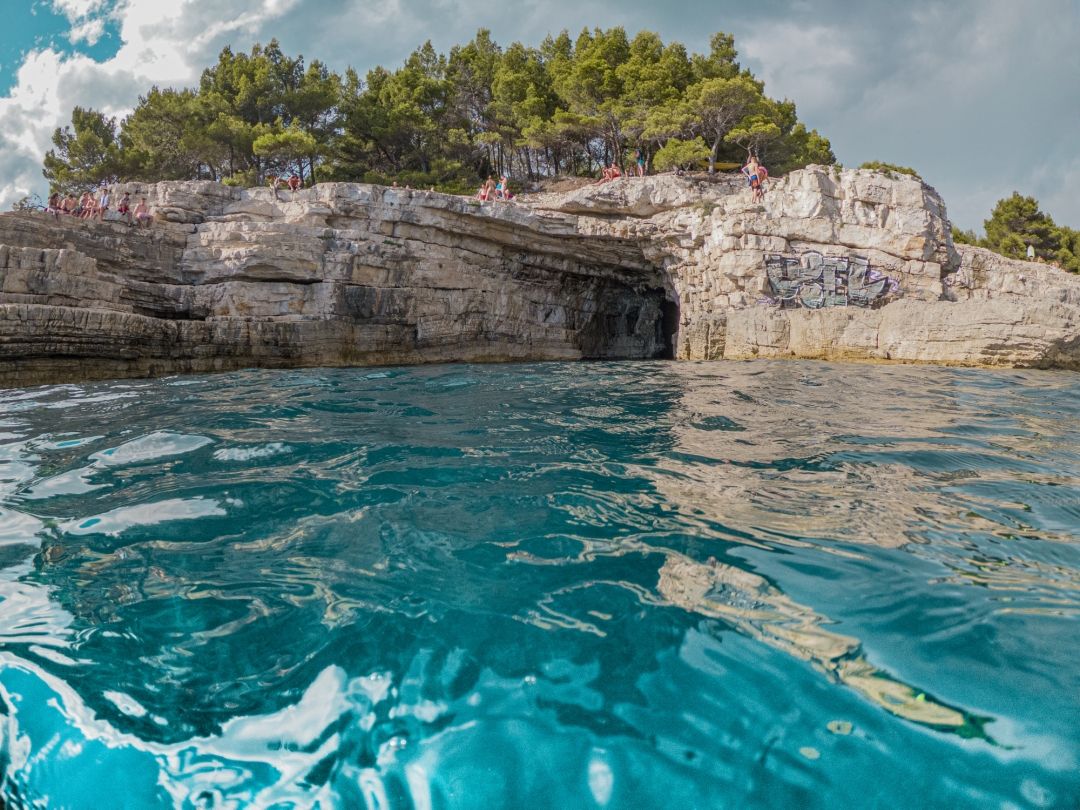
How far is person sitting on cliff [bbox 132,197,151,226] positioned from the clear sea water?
12.3m

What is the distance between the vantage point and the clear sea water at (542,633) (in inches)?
44.7

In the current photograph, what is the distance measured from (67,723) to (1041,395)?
26.2ft

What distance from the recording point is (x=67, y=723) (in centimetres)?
→ 128

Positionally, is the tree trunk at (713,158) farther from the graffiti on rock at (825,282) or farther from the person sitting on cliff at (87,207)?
the person sitting on cliff at (87,207)

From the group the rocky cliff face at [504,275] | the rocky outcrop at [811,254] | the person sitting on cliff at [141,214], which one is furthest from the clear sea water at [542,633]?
the person sitting on cliff at [141,214]

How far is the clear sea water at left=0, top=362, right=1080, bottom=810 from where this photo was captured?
1136 mm

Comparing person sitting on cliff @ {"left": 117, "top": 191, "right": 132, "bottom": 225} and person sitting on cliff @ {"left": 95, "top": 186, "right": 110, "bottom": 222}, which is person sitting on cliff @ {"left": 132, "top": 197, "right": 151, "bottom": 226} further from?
person sitting on cliff @ {"left": 95, "top": 186, "right": 110, "bottom": 222}

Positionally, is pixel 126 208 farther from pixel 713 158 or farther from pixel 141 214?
pixel 713 158

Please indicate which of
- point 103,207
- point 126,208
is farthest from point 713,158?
point 103,207

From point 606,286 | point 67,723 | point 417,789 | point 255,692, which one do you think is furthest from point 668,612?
point 606,286

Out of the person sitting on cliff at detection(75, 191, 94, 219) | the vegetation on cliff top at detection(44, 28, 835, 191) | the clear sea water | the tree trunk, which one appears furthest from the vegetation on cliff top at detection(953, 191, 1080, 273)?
the person sitting on cliff at detection(75, 191, 94, 219)

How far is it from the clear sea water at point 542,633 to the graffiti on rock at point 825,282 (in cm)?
1198

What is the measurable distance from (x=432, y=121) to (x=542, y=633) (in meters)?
27.5

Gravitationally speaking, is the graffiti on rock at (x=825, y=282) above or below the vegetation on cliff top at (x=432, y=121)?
below
